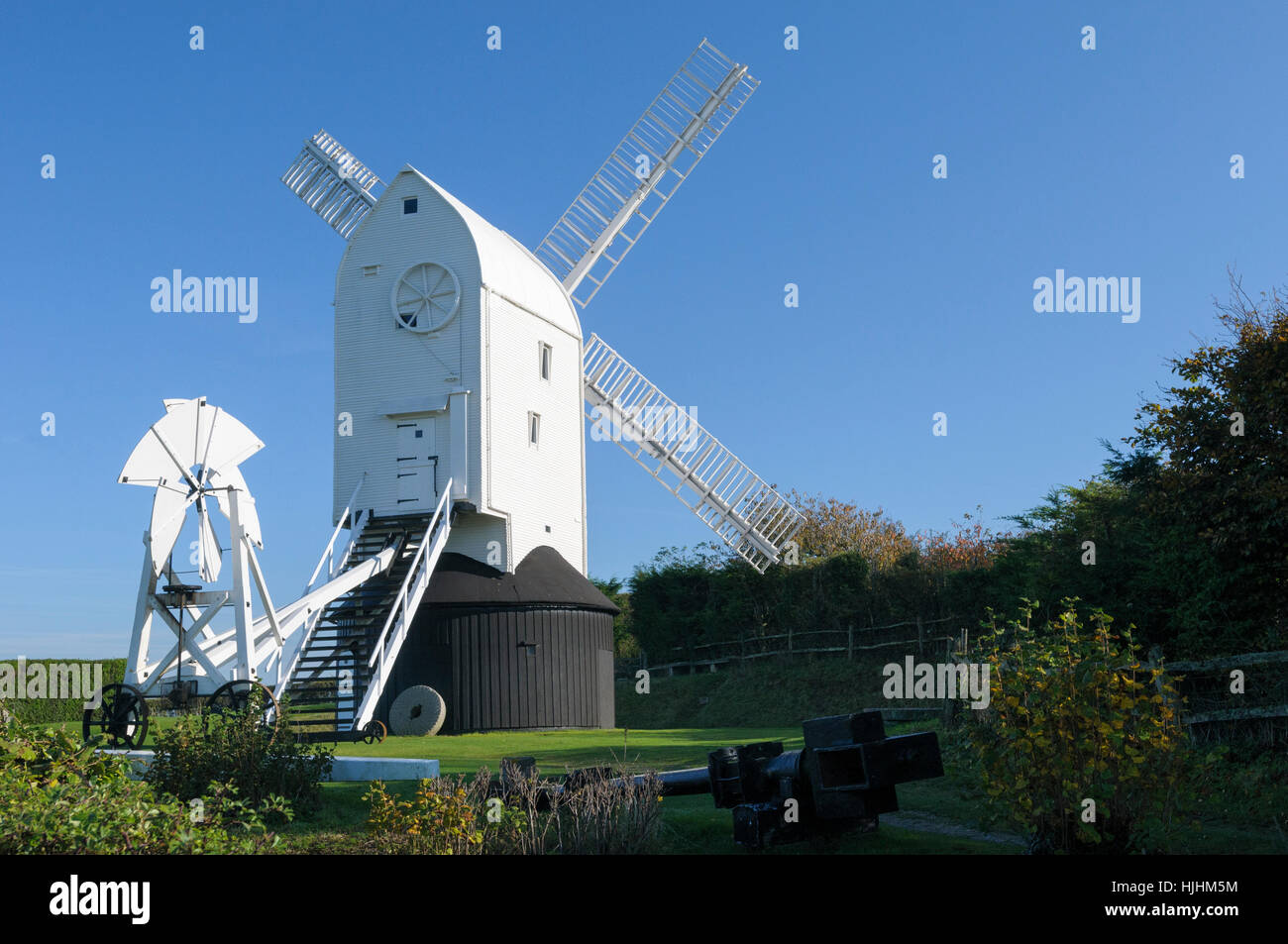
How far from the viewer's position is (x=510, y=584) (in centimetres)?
2369

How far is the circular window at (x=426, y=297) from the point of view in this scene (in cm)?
2414

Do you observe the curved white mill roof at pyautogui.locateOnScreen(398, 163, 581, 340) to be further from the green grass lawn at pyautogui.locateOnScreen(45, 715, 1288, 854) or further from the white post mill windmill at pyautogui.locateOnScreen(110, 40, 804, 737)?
the green grass lawn at pyautogui.locateOnScreen(45, 715, 1288, 854)

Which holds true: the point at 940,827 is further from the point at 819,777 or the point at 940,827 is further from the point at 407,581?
the point at 407,581

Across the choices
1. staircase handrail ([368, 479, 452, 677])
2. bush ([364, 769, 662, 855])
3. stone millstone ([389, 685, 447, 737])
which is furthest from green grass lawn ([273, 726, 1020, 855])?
staircase handrail ([368, 479, 452, 677])

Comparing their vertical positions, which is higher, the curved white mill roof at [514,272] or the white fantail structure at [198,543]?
the curved white mill roof at [514,272]

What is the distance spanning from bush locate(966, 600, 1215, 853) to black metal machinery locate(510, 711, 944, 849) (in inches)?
23.0

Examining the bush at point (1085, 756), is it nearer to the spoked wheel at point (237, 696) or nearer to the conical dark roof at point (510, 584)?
the spoked wheel at point (237, 696)

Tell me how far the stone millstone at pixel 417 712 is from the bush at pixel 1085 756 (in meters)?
15.6

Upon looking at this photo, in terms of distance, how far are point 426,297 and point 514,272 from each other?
2.30 m

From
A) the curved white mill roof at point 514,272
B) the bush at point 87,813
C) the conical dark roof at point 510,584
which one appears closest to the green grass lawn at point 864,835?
the bush at point 87,813

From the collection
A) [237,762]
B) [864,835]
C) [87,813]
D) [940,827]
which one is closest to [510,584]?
[237,762]
